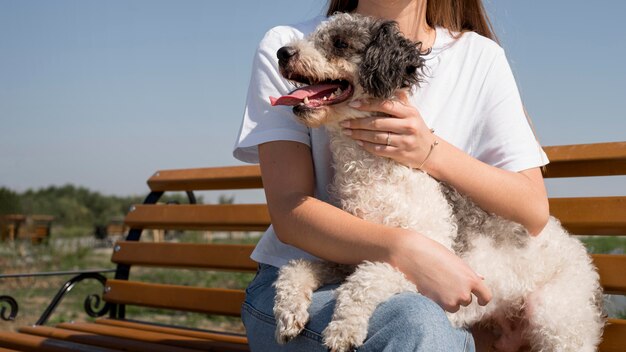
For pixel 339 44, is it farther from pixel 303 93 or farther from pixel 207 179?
pixel 207 179

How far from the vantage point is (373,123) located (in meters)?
2.48

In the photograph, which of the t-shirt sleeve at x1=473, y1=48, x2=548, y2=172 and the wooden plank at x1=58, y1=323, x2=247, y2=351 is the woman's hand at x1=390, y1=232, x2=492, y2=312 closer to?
the t-shirt sleeve at x1=473, y1=48, x2=548, y2=172

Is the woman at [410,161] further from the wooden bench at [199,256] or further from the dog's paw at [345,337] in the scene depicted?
the wooden bench at [199,256]

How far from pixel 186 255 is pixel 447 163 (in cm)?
244

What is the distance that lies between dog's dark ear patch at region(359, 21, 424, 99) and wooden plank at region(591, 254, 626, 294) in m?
1.27

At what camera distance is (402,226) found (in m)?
2.58

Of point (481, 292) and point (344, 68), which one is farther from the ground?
point (344, 68)

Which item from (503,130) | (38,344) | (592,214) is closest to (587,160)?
(592,214)

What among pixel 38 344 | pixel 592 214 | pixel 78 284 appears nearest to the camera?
pixel 592 214

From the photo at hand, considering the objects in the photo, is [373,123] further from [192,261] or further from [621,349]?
[192,261]

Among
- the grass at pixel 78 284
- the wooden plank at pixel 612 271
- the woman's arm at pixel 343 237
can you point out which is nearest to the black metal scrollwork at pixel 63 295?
the woman's arm at pixel 343 237

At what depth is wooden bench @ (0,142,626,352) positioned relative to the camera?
3180 millimetres

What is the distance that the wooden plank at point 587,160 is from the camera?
126 inches

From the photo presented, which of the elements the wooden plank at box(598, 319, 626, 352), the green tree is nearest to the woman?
the wooden plank at box(598, 319, 626, 352)
